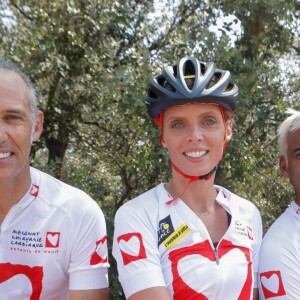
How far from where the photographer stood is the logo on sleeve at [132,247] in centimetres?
244

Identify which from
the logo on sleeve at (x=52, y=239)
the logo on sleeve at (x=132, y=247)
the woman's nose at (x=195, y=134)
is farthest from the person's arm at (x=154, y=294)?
the woman's nose at (x=195, y=134)

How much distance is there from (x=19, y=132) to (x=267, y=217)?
161 inches

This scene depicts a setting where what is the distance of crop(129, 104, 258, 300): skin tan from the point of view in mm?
2682

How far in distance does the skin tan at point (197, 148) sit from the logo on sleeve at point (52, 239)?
2.02 feet

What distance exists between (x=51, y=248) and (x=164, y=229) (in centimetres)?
57

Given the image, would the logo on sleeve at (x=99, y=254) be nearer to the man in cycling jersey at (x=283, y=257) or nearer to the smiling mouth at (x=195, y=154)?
the smiling mouth at (x=195, y=154)

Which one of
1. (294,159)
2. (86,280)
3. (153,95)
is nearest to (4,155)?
(86,280)

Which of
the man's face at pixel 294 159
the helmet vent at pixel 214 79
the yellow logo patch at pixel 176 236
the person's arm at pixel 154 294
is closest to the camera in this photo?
the person's arm at pixel 154 294

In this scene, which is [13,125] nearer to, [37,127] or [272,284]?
[37,127]

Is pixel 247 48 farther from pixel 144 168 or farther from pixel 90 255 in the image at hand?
pixel 90 255

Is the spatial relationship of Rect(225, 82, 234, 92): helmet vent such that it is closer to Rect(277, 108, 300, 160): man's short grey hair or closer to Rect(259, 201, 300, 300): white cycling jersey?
Rect(277, 108, 300, 160): man's short grey hair

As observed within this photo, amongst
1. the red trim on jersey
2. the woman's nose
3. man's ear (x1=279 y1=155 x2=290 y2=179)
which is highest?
the woman's nose

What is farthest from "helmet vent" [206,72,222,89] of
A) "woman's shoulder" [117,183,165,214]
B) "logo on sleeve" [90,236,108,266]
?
"logo on sleeve" [90,236,108,266]

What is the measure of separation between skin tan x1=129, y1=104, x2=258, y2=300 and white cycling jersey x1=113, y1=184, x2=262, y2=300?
0.11 meters
